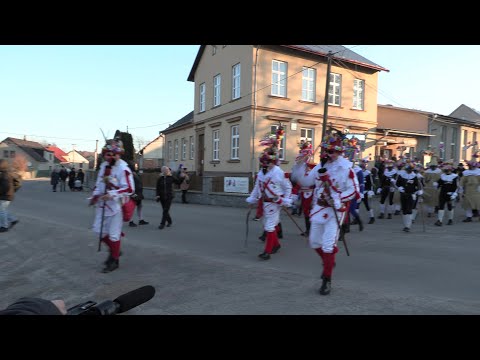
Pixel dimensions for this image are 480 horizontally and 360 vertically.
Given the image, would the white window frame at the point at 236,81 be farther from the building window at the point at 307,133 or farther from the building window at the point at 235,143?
the building window at the point at 307,133

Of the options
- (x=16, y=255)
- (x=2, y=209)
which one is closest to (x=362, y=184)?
(x=16, y=255)

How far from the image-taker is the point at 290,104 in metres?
21.8

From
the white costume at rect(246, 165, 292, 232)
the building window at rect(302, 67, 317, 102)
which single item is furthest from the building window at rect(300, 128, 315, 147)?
the white costume at rect(246, 165, 292, 232)

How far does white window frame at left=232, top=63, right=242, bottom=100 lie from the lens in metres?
22.2

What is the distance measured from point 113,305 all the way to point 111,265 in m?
5.10

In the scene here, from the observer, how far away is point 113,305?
1.70 metres

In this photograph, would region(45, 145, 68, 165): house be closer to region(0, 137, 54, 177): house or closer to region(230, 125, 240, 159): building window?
region(0, 137, 54, 177): house

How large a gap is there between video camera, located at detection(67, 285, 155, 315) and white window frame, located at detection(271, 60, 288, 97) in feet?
66.7

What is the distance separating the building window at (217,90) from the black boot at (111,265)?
64.3ft

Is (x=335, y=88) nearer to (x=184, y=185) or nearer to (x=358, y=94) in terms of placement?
(x=358, y=94)

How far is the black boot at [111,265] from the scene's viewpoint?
20.8 feet

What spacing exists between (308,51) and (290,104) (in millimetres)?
3514
